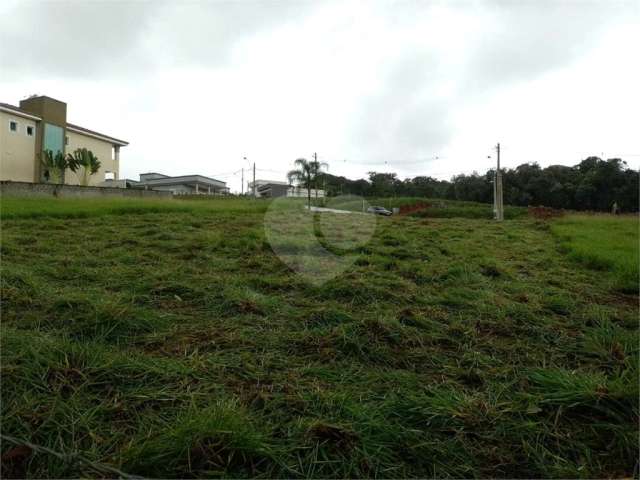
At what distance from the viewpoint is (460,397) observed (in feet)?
4.72

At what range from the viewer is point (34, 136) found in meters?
21.7

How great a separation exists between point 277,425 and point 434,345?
3.34 ft

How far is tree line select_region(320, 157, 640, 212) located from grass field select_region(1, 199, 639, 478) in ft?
78.1

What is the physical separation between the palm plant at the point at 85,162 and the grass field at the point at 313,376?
23.1 metres

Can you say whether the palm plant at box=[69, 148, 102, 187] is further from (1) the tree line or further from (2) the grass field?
(2) the grass field

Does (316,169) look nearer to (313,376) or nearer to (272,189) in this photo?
(272,189)

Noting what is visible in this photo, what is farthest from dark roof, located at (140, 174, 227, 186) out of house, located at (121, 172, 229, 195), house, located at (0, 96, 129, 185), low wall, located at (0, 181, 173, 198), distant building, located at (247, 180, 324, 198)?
low wall, located at (0, 181, 173, 198)

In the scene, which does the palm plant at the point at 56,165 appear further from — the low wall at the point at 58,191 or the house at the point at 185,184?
the house at the point at 185,184

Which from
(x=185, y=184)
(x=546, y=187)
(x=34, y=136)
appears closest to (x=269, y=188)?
(x=185, y=184)

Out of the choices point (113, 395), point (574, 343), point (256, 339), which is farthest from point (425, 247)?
point (113, 395)

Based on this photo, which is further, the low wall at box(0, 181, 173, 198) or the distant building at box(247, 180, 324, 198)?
the distant building at box(247, 180, 324, 198)

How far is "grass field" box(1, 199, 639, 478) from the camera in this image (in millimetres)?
1151

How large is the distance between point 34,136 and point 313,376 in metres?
27.1

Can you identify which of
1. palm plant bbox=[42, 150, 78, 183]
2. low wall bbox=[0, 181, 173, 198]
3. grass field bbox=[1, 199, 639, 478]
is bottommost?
grass field bbox=[1, 199, 639, 478]
